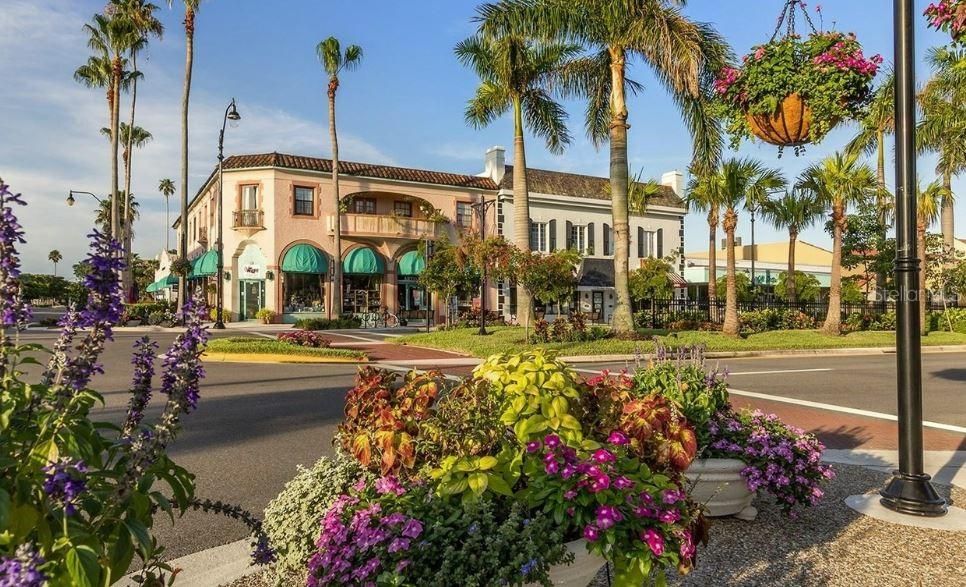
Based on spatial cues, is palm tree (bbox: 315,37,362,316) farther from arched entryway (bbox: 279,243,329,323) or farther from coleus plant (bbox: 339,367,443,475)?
coleus plant (bbox: 339,367,443,475)

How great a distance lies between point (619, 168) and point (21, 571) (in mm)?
18327

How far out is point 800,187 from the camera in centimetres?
2659

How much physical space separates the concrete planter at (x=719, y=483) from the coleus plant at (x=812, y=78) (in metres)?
2.62

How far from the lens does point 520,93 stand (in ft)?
77.0

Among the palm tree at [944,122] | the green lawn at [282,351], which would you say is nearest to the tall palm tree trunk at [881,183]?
the palm tree at [944,122]

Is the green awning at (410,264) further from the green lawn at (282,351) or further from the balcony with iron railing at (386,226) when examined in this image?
the green lawn at (282,351)

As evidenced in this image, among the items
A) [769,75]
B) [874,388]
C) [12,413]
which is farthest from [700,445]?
[874,388]

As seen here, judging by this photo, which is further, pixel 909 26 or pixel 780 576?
pixel 909 26

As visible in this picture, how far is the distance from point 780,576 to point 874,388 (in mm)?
10118

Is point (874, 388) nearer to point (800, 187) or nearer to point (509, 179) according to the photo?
point (800, 187)

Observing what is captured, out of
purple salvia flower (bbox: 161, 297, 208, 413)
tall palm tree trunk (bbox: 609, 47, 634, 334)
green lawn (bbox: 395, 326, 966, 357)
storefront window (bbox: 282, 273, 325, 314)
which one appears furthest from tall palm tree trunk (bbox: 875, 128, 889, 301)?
purple salvia flower (bbox: 161, 297, 208, 413)

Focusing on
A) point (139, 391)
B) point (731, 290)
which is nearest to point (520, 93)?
point (731, 290)

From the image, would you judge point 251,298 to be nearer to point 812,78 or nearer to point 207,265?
point 207,265

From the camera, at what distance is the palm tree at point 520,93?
71.9ft
